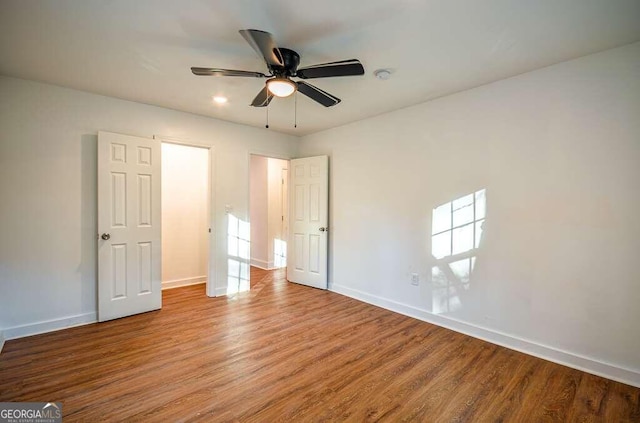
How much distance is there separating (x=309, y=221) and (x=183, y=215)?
2.17 metres

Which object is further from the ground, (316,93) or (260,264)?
(316,93)

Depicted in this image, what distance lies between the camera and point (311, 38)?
2174 mm

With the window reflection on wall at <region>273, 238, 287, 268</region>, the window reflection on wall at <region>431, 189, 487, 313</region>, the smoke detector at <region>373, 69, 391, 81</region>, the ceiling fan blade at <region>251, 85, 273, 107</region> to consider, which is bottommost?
the window reflection on wall at <region>273, 238, 287, 268</region>

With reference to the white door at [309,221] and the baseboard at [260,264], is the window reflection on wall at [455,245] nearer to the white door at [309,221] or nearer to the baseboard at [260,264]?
the white door at [309,221]

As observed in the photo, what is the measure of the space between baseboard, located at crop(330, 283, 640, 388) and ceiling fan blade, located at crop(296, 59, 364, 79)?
276 centimetres

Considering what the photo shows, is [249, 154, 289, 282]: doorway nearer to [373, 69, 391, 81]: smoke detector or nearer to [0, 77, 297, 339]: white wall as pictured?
[0, 77, 297, 339]: white wall

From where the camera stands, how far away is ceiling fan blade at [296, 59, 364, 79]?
6.68 ft

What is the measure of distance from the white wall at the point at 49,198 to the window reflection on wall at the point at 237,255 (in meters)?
1.62

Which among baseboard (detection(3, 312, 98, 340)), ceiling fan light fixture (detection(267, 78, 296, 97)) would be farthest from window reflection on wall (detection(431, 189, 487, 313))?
baseboard (detection(3, 312, 98, 340))

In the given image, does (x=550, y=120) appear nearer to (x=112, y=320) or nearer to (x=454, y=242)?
(x=454, y=242)

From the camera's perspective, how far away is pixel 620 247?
7.45ft

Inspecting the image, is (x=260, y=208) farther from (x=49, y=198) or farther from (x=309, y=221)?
(x=49, y=198)

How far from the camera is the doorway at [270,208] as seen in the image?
19.9 ft

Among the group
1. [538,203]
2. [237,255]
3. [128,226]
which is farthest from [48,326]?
[538,203]
